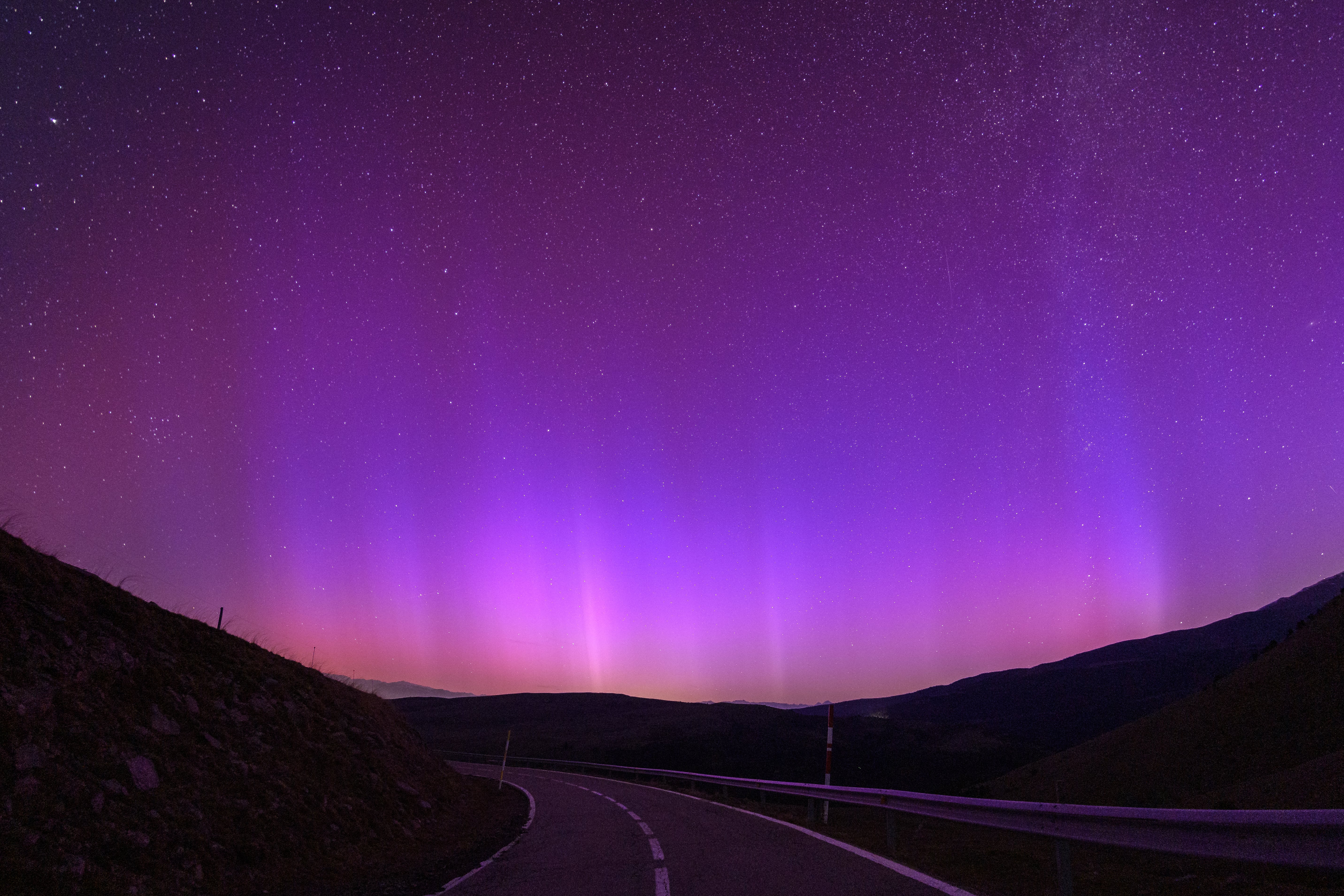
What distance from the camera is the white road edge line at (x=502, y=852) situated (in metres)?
7.71

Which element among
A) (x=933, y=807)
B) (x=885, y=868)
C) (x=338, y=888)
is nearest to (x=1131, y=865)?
(x=933, y=807)

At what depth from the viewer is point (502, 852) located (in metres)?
10.4

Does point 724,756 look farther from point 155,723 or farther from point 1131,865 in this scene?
point 155,723

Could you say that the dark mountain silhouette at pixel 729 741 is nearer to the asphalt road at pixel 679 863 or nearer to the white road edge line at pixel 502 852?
the white road edge line at pixel 502 852

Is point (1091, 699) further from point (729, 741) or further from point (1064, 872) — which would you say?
point (1064, 872)

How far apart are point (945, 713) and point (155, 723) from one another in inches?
8423

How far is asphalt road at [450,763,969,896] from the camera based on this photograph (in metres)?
7.02

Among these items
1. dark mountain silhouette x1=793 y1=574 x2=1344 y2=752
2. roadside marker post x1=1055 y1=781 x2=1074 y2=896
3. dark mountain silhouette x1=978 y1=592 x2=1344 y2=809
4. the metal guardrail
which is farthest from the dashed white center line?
dark mountain silhouette x1=793 y1=574 x2=1344 y2=752

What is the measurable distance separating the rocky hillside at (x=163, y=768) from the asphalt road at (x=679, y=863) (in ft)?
5.12

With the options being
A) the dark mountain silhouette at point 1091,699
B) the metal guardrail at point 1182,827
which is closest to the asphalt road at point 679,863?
the metal guardrail at point 1182,827

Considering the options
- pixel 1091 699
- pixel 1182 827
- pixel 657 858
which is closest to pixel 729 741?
pixel 657 858

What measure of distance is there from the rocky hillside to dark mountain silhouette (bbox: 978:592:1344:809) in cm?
2038

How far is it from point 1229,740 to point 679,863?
32.8 meters

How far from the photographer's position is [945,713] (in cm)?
19350
